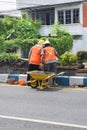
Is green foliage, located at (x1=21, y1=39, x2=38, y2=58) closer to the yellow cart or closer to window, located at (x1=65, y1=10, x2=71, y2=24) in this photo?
window, located at (x1=65, y1=10, x2=71, y2=24)

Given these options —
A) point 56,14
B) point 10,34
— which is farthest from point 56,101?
point 56,14

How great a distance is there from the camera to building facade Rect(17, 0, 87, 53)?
36.2 meters

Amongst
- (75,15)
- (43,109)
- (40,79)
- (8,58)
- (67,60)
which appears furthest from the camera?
(75,15)

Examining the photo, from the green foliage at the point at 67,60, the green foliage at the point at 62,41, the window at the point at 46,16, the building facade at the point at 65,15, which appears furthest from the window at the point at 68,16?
the green foliage at the point at 67,60

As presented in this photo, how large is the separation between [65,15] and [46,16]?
2773mm

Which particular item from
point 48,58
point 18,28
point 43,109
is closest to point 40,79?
point 48,58

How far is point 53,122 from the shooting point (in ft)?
26.6

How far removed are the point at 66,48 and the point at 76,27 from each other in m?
8.84

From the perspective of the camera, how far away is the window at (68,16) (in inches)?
1464

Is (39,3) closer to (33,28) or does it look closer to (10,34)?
(33,28)

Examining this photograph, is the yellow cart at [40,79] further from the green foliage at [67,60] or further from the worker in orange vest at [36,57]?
the green foliage at [67,60]

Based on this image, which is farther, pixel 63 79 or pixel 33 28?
pixel 33 28

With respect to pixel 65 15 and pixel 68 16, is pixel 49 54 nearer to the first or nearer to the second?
pixel 68 16

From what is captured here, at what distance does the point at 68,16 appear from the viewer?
124ft
